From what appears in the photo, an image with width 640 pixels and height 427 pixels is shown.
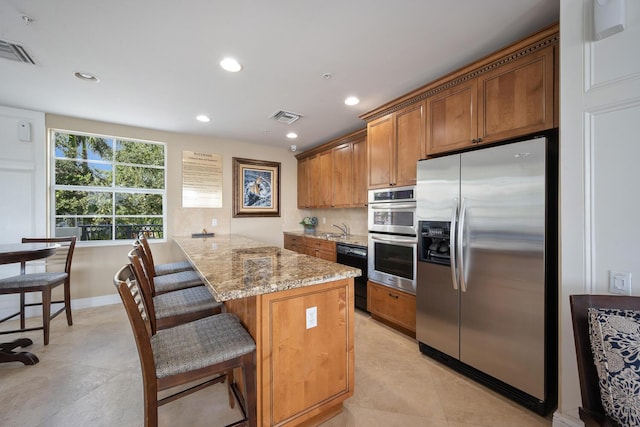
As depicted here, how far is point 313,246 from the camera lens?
13.5ft

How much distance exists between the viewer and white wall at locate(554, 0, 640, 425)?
4.17 feet

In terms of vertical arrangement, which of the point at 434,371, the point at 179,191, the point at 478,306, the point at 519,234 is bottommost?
the point at 434,371

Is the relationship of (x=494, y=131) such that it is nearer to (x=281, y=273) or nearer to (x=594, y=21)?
(x=594, y=21)

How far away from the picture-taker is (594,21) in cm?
134

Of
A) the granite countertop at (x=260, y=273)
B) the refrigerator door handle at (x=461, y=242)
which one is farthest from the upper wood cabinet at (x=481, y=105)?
the granite countertop at (x=260, y=273)

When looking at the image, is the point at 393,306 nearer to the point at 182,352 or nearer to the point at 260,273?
the point at 260,273

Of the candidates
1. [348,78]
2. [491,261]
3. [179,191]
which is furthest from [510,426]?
[179,191]

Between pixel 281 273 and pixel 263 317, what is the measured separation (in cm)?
25

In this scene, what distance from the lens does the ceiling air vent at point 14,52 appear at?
6.29ft

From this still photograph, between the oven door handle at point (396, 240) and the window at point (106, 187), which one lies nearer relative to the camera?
the oven door handle at point (396, 240)

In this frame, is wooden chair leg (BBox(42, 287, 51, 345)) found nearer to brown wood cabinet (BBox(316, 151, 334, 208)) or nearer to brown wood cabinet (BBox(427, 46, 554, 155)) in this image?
brown wood cabinet (BBox(316, 151, 334, 208))

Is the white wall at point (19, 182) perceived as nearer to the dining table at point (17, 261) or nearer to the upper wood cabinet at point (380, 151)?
the dining table at point (17, 261)

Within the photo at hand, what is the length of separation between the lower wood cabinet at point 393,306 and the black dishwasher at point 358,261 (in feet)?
0.51

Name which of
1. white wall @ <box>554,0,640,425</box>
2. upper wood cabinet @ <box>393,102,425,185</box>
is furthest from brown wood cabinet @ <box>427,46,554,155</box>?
white wall @ <box>554,0,640,425</box>
